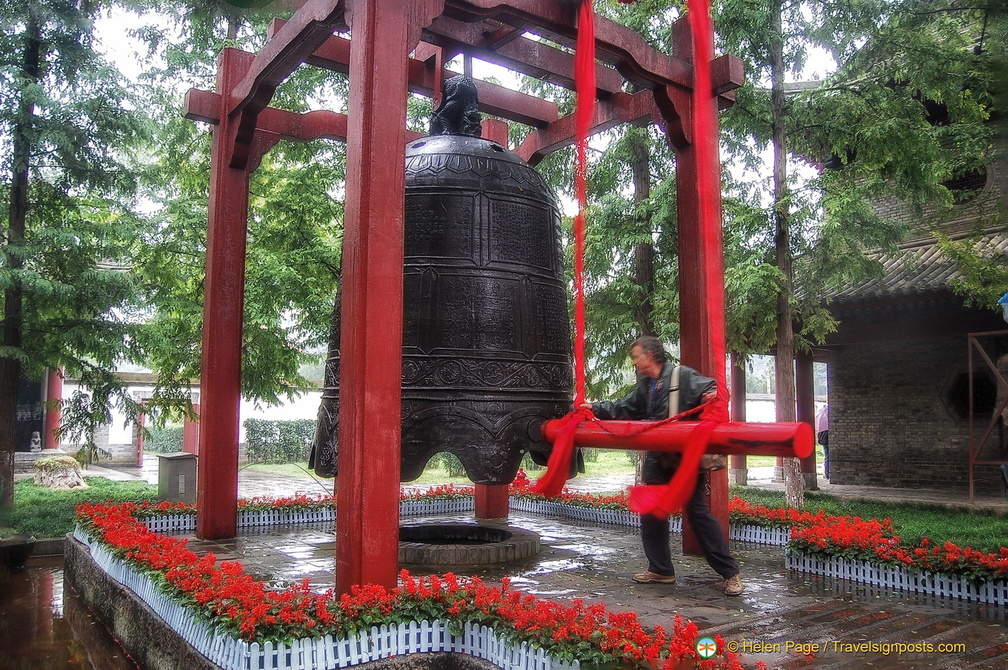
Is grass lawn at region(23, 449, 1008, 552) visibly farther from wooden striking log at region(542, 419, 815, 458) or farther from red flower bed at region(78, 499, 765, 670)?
wooden striking log at region(542, 419, 815, 458)

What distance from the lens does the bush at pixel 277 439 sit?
2373 cm

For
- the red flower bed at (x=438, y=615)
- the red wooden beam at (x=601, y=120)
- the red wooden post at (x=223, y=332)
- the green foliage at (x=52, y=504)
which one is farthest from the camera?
the green foliage at (x=52, y=504)

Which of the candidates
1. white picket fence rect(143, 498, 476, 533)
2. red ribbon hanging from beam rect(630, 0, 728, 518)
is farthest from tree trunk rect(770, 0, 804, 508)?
red ribbon hanging from beam rect(630, 0, 728, 518)

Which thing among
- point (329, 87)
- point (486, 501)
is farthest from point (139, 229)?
point (486, 501)

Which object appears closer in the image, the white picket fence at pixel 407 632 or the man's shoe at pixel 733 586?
the white picket fence at pixel 407 632

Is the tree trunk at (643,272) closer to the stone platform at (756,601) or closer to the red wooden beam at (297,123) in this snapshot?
the stone platform at (756,601)

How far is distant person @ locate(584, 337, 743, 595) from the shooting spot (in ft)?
15.6

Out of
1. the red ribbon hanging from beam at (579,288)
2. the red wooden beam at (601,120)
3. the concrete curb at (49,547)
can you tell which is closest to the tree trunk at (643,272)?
the red wooden beam at (601,120)

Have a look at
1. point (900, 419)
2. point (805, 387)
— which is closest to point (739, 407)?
point (805, 387)

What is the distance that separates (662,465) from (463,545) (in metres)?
2.02

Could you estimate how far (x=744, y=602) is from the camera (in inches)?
181

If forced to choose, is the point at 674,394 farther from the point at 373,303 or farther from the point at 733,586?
the point at 373,303

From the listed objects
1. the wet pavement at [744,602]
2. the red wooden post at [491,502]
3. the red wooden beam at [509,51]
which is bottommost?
the wet pavement at [744,602]

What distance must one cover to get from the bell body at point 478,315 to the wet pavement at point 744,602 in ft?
3.62
